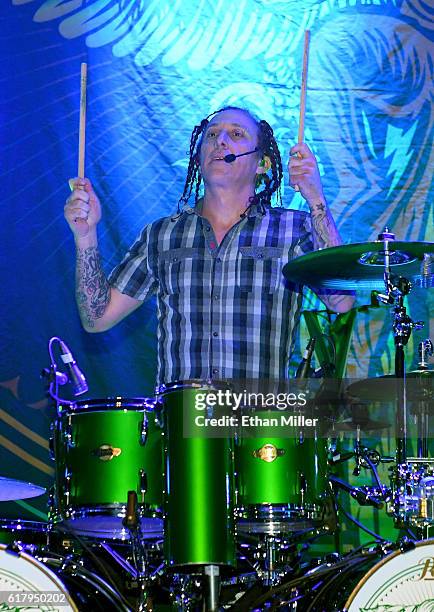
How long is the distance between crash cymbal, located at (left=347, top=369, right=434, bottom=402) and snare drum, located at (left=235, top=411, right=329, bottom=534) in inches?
13.2

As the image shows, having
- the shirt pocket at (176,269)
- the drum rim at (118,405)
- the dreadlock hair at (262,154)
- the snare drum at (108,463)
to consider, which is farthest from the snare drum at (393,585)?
the dreadlock hair at (262,154)

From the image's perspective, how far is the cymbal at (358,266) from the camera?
289 cm

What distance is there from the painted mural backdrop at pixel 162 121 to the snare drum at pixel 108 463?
892 millimetres

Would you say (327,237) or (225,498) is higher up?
(327,237)

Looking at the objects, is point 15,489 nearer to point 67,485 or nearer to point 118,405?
point 67,485

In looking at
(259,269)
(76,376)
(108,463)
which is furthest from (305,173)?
(108,463)

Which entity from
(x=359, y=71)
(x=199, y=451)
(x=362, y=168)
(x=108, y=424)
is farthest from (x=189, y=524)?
(x=359, y=71)

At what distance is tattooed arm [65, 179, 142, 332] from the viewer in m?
3.67

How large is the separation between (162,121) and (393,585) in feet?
6.58

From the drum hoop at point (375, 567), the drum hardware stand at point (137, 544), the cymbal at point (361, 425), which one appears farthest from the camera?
the cymbal at point (361, 425)

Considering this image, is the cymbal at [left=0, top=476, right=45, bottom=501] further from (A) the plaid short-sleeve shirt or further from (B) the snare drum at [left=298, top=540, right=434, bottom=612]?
(B) the snare drum at [left=298, top=540, right=434, bottom=612]

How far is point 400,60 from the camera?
4176 mm

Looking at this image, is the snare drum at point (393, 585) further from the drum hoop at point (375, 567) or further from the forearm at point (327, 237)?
the forearm at point (327, 237)

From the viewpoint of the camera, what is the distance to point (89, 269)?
370 centimetres
